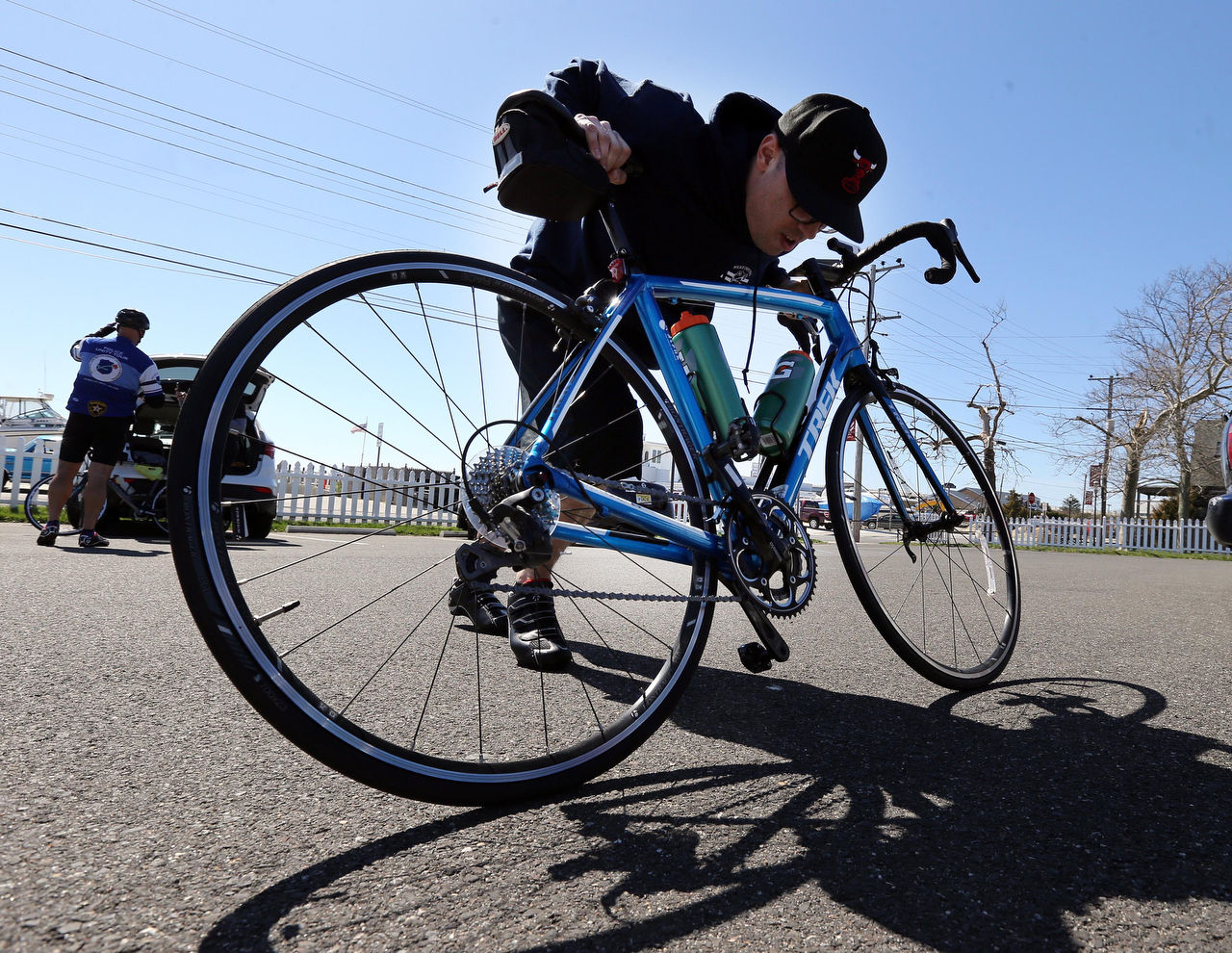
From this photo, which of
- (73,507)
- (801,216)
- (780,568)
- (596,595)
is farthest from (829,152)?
(73,507)

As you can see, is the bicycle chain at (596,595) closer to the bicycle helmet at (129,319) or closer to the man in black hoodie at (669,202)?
the man in black hoodie at (669,202)

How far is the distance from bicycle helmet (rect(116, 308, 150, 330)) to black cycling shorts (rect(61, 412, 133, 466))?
2.15 feet

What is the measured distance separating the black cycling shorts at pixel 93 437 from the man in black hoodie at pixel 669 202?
469 centimetres

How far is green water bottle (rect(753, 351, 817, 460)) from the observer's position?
2.10 m

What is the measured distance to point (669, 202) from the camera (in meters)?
2.09

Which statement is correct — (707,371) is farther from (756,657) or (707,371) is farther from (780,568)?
(756,657)

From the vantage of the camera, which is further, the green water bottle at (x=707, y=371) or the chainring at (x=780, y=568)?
the green water bottle at (x=707, y=371)

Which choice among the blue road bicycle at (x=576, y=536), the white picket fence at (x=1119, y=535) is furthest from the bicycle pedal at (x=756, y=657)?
the white picket fence at (x=1119, y=535)

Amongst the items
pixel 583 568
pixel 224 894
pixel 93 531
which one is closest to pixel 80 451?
pixel 93 531

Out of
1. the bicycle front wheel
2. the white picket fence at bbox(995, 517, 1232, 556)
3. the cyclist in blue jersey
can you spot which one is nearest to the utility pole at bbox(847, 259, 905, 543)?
the bicycle front wheel

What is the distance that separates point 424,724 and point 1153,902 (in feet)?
4.08

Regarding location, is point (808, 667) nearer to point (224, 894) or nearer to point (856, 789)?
point (856, 789)

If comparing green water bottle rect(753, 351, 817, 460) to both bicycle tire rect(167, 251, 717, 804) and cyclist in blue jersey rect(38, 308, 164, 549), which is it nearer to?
bicycle tire rect(167, 251, 717, 804)

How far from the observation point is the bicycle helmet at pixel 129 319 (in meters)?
5.58
